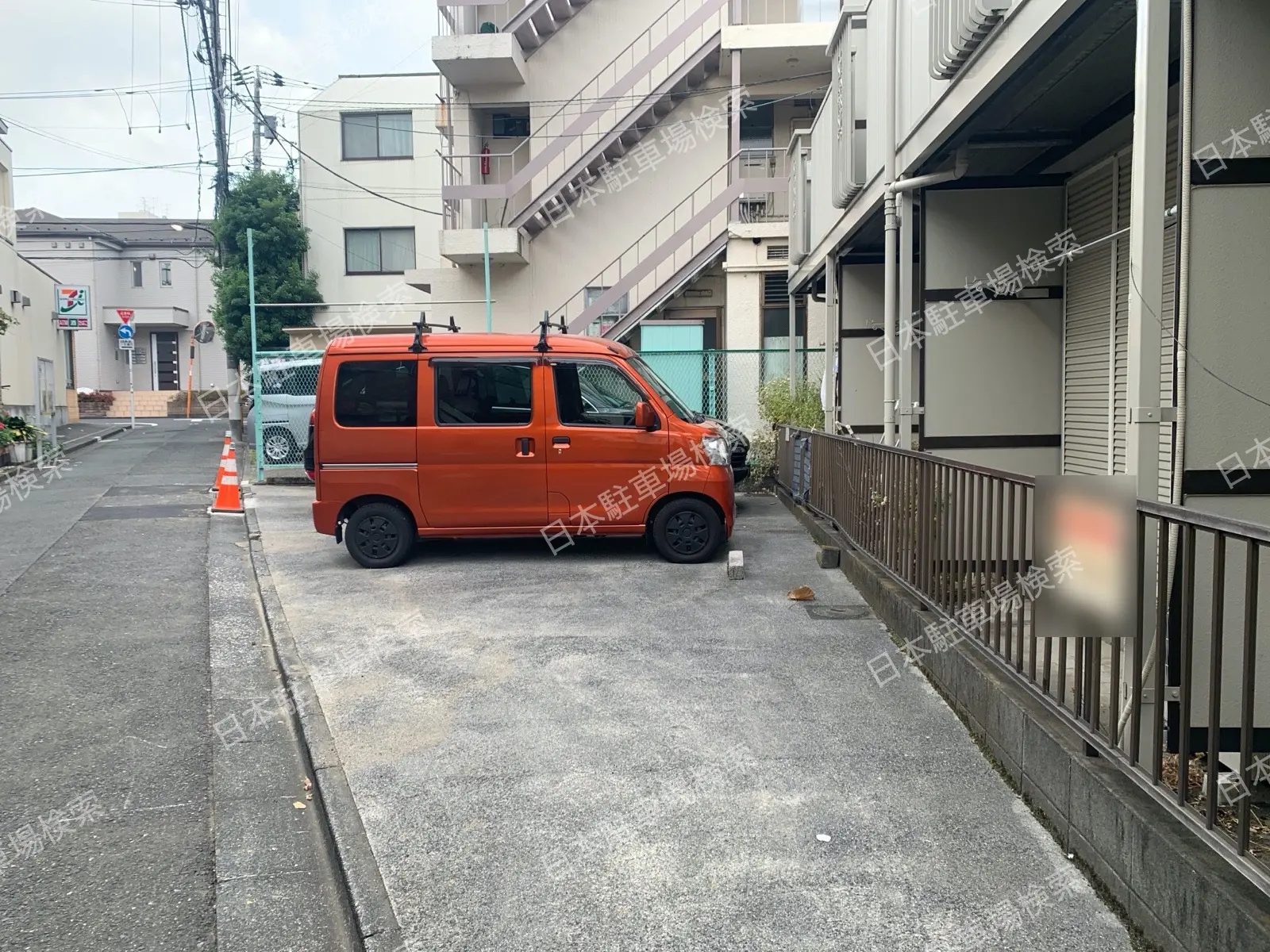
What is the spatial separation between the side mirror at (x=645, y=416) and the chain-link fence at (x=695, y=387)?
5.59 metres

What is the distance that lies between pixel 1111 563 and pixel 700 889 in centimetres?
177

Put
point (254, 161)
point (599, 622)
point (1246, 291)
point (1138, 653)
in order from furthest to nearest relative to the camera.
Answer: point (254, 161), point (599, 622), point (1246, 291), point (1138, 653)

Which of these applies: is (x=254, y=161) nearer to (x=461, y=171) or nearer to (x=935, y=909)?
(x=461, y=171)

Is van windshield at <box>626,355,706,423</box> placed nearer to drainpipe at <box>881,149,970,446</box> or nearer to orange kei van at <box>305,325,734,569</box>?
orange kei van at <box>305,325,734,569</box>

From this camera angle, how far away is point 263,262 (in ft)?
86.5

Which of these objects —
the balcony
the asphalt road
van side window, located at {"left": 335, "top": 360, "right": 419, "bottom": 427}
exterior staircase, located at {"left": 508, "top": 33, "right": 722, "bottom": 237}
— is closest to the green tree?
the balcony

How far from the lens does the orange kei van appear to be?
8891 millimetres

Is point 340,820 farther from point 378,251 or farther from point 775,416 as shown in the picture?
point 378,251

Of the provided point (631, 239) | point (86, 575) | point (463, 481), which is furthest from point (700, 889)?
point (631, 239)

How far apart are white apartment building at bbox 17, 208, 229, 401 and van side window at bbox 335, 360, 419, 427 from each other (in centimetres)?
3253

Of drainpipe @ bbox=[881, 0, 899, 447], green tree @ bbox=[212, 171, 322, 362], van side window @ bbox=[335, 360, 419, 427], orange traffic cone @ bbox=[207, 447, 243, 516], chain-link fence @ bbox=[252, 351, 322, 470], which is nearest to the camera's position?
drainpipe @ bbox=[881, 0, 899, 447]

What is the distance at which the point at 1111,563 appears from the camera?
3357 millimetres

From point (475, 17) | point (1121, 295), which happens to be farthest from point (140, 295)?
point (1121, 295)

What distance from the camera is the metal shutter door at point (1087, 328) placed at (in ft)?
24.0
